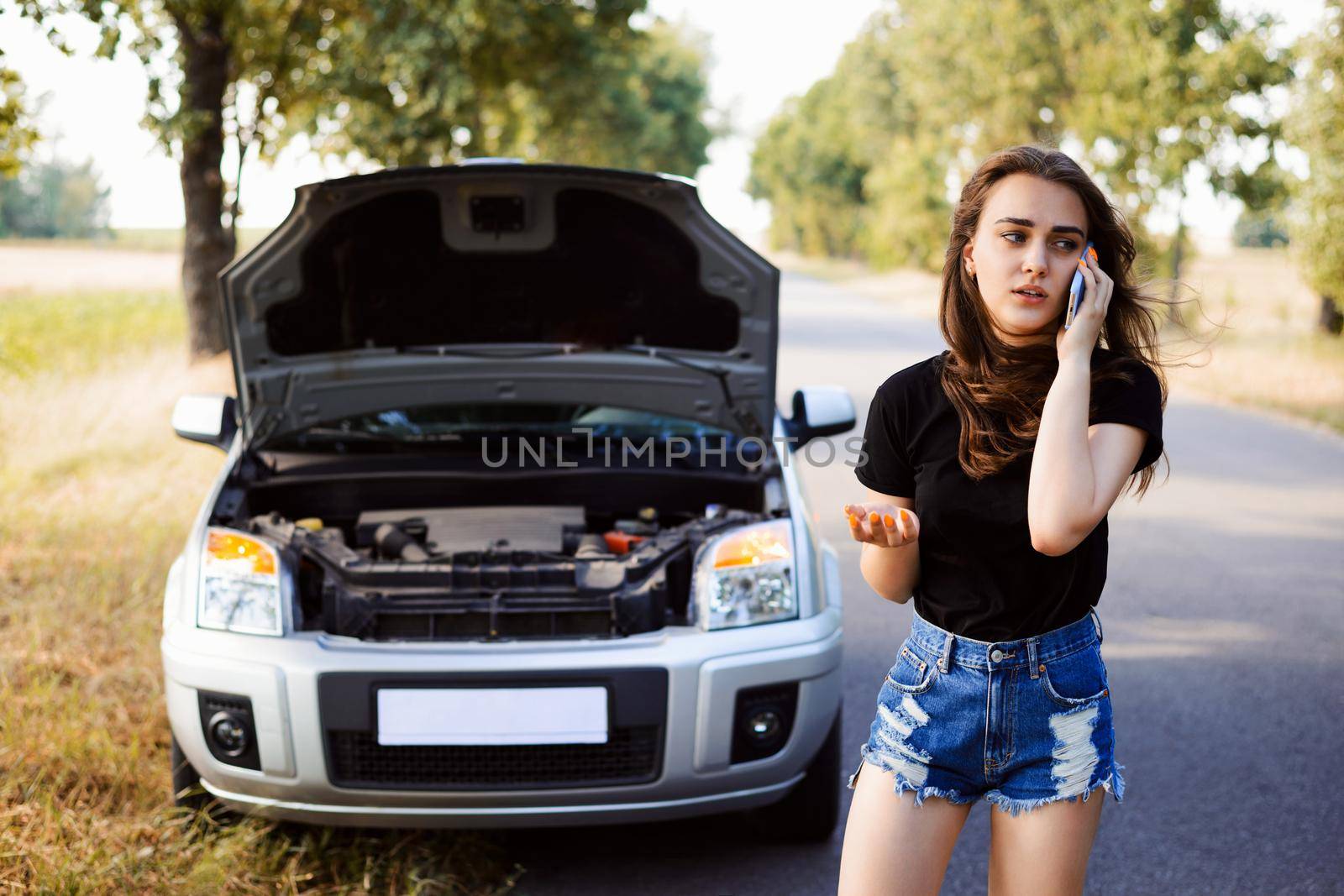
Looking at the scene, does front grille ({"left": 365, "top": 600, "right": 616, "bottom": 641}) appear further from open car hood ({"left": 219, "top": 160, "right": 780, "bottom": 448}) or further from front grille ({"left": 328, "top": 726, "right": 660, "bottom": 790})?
open car hood ({"left": 219, "top": 160, "right": 780, "bottom": 448})

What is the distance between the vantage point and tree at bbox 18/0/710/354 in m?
12.1

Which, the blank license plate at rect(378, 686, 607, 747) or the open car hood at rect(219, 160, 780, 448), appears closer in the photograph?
the blank license plate at rect(378, 686, 607, 747)

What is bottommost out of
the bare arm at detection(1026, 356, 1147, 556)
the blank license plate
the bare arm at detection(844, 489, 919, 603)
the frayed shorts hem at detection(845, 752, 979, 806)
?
the blank license plate

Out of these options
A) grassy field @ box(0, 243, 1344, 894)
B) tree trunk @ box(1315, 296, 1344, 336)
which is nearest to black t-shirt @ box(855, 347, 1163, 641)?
grassy field @ box(0, 243, 1344, 894)

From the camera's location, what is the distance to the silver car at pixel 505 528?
3.15 metres

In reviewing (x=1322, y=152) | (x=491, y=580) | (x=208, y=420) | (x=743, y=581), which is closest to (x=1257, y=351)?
(x=1322, y=152)

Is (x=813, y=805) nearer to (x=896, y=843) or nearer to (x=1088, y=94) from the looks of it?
(x=896, y=843)

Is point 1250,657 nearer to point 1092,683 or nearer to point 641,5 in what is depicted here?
point 1092,683

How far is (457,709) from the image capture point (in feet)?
10.2

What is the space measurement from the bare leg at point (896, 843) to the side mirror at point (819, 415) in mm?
2195

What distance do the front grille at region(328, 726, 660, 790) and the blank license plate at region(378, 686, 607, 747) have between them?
43 mm

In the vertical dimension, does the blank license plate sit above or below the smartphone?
below

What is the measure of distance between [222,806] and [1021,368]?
2532 mm

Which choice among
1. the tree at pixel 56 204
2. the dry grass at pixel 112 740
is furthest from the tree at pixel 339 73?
the tree at pixel 56 204
